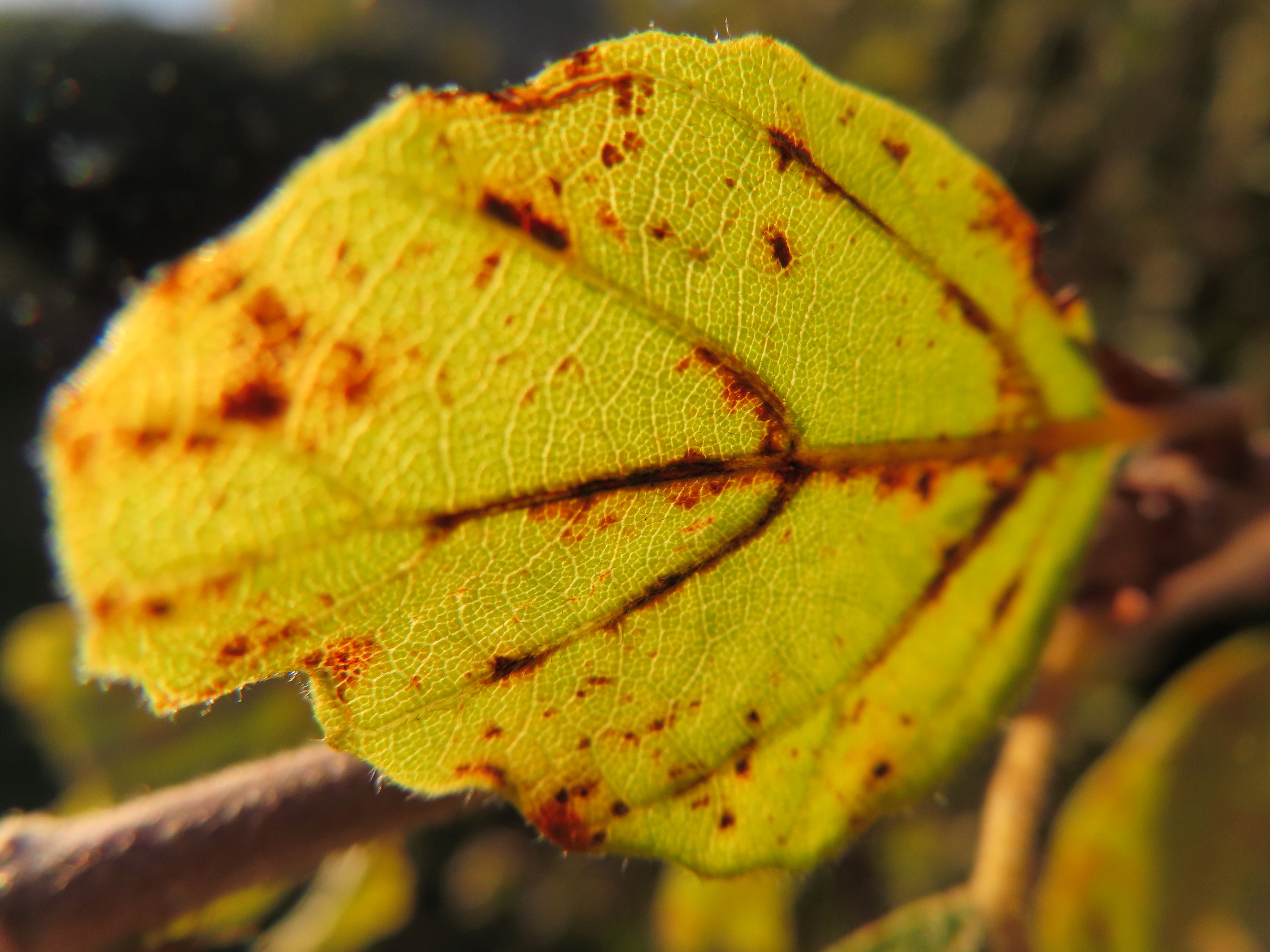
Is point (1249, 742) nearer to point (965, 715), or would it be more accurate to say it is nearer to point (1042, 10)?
point (965, 715)

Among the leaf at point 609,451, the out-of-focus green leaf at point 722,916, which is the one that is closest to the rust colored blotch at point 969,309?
the leaf at point 609,451

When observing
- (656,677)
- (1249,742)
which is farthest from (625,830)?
(1249,742)

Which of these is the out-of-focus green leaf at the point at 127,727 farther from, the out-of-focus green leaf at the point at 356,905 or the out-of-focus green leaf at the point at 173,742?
the out-of-focus green leaf at the point at 356,905

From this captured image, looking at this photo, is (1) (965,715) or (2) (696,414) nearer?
(2) (696,414)

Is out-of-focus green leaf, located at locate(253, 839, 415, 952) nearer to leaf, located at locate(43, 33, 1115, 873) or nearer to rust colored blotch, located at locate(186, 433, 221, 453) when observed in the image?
leaf, located at locate(43, 33, 1115, 873)

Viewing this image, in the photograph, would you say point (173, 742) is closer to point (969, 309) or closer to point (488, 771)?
point (488, 771)

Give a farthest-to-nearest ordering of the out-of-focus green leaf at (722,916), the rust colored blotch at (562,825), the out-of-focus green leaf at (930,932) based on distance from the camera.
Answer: the out-of-focus green leaf at (722,916), the out-of-focus green leaf at (930,932), the rust colored blotch at (562,825)
